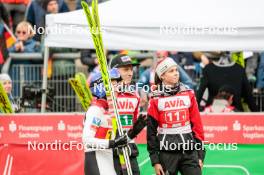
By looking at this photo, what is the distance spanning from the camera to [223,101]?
1348 centimetres

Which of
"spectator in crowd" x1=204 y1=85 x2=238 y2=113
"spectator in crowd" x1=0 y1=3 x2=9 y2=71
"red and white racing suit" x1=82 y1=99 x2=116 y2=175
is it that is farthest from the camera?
"spectator in crowd" x1=0 y1=3 x2=9 y2=71

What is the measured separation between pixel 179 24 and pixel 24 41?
499cm

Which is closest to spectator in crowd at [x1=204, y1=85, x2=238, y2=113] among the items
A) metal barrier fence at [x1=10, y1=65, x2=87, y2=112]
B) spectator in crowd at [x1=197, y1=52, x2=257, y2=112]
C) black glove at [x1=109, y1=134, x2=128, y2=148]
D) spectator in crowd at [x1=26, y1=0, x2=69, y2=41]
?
spectator in crowd at [x1=197, y1=52, x2=257, y2=112]

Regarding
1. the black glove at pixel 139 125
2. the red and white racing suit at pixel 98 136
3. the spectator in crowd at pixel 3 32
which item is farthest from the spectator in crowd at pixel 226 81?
the black glove at pixel 139 125

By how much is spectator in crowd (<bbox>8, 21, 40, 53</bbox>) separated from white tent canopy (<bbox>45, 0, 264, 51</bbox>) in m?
3.47

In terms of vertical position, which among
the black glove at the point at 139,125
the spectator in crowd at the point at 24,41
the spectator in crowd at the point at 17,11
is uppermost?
the spectator in crowd at the point at 17,11

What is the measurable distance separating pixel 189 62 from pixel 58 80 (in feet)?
7.79

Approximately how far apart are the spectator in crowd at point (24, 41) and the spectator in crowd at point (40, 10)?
185 millimetres

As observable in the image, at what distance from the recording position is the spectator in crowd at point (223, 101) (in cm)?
1331

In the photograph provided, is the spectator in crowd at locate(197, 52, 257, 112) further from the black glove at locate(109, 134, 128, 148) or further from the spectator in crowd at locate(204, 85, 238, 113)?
the black glove at locate(109, 134, 128, 148)

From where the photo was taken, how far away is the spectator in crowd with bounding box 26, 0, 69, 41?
1653 cm

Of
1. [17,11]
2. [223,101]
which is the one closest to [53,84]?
[17,11]

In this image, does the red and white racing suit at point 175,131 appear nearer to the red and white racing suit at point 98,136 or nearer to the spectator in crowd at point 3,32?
the red and white racing suit at point 98,136

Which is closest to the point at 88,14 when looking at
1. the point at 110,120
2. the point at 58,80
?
the point at 110,120
